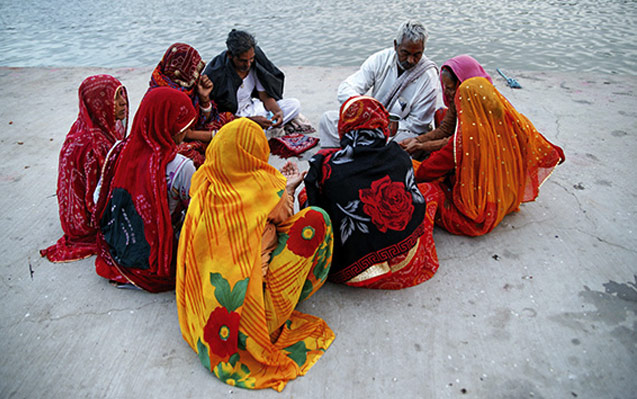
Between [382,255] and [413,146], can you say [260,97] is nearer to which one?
[413,146]

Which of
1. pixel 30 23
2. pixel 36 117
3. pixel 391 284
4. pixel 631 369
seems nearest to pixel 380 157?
pixel 391 284

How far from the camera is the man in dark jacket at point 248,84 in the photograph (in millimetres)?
3631

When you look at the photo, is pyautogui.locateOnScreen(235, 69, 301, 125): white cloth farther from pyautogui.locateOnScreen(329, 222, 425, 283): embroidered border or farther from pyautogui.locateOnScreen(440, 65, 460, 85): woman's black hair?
pyautogui.locateOnScreen(329, 222, 425, 283): embroidered border

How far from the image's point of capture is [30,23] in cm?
1167

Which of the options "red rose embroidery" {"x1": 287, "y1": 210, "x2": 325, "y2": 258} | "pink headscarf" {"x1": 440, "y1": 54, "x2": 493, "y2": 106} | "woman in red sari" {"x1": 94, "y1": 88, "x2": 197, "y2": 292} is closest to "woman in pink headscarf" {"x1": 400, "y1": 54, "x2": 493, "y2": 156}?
"pink headscarf" {"x1": 440, "y1": 54, "x2": 493, "y2": 106}

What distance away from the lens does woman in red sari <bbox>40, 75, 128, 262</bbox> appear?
2.64 meters

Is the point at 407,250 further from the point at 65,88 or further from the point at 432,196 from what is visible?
the point at 65,88

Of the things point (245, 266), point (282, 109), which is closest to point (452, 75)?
point (282, 109)

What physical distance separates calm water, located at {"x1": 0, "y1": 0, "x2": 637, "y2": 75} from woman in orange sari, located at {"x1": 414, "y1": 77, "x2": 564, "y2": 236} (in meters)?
4.59

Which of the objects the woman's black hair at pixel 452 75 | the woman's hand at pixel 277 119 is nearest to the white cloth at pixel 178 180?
the woman's hand at pixel 277 119

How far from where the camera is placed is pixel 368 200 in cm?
223

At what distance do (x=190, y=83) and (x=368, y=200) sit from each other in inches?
78.7

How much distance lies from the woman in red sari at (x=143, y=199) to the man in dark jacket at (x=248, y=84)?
133cm

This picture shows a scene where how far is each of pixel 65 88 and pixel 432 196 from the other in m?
5.79
